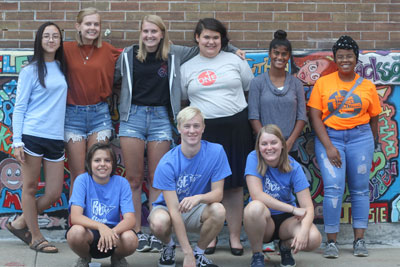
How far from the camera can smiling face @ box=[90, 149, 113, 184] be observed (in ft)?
17.3

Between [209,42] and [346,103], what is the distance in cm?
136

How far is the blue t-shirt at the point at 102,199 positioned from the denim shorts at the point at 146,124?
748 mm

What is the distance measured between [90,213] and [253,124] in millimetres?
1703

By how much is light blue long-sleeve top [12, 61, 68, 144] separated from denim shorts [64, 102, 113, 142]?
148 millimetres

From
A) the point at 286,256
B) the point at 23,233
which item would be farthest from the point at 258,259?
the point at 23,233

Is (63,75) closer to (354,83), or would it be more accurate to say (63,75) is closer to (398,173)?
(354,83)

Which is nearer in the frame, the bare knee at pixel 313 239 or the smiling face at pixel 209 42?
the bare knee at pixel 313 239

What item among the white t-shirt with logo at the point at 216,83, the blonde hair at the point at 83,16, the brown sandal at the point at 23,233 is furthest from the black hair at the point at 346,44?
the brown sandal at the point at 23,233

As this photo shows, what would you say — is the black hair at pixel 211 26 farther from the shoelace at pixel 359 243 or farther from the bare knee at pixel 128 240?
the shoelace at pixel 359 243

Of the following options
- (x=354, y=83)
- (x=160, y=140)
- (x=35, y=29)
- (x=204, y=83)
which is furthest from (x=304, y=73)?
(x=35, y=29)

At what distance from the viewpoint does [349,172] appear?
611cm

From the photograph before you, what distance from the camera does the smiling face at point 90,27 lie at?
588cm

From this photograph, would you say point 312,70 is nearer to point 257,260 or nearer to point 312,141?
point 312,141

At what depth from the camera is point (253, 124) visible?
601cm
